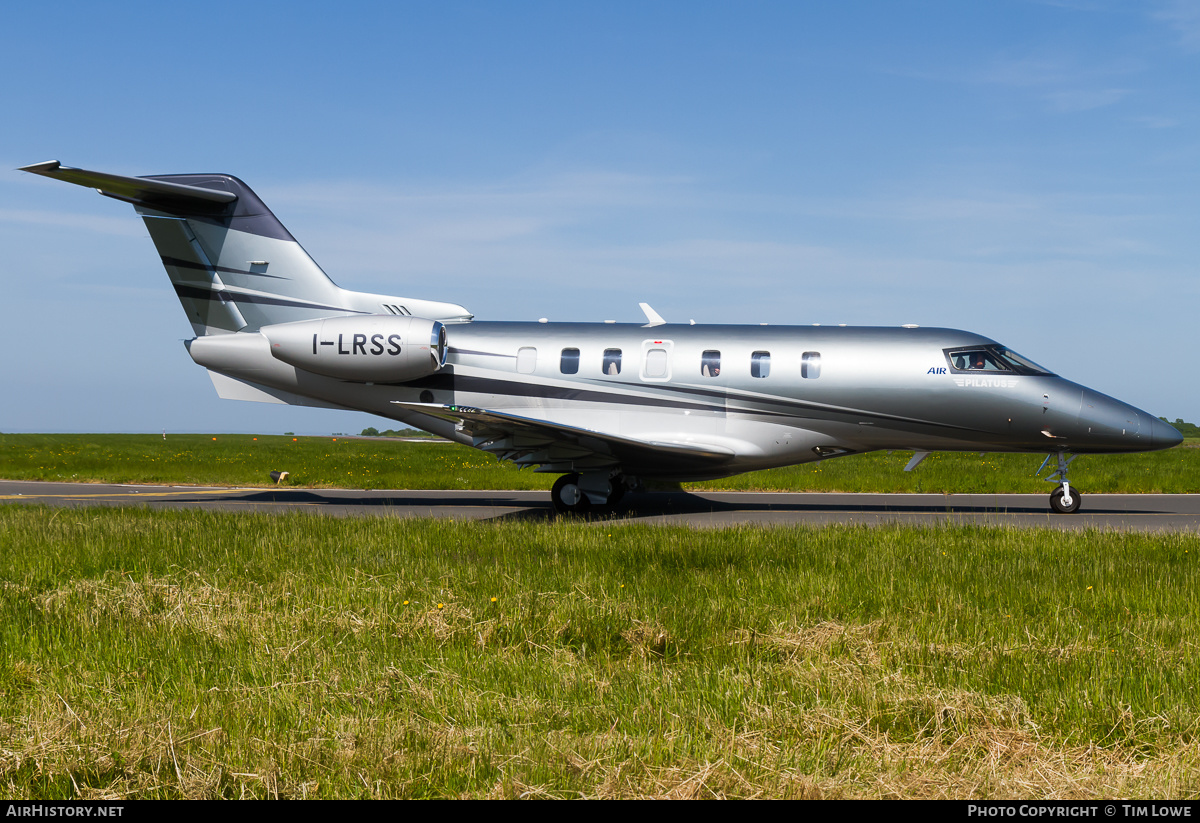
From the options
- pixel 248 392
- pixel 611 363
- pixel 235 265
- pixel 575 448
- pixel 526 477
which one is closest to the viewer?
pixel 575 448

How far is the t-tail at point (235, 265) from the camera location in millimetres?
17422

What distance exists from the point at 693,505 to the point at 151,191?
11926mm

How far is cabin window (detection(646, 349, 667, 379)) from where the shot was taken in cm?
1631

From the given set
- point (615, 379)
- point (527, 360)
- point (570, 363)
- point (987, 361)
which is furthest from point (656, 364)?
point (987, 361)

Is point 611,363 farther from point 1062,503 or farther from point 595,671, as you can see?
point 595,671

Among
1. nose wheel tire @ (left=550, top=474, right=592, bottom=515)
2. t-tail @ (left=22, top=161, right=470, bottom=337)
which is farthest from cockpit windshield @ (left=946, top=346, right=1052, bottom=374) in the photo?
t-tail @ (left=22, top=161, right=470, bottom=337)

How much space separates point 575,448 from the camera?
15.7 metres

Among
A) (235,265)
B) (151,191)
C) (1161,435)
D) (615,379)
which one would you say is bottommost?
(1161,435)

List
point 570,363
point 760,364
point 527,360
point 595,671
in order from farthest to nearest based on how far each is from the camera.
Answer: point 527,360
point 570,363
point 760,364
point 595,671

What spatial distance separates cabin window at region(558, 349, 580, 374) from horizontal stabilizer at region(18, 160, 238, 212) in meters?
7.24

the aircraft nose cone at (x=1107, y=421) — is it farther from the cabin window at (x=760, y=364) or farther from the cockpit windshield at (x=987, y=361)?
the cabin window at (x=760, y=364)

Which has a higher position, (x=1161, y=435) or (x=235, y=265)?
(x=235, y=265)

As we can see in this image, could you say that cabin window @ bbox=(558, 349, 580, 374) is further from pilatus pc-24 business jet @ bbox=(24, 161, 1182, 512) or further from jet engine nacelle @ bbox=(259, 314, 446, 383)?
jet engine nacelle @ bbox=(259, 314, 446, 383)

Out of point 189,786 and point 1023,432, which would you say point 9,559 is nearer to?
point 189,786
